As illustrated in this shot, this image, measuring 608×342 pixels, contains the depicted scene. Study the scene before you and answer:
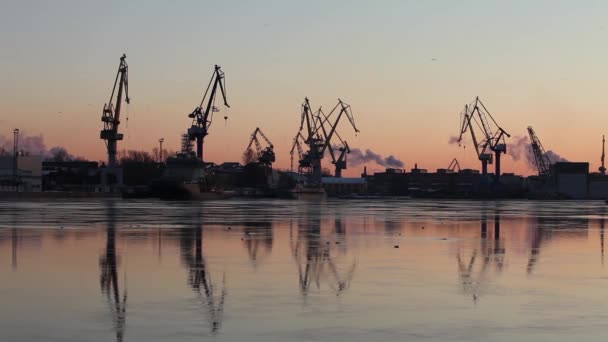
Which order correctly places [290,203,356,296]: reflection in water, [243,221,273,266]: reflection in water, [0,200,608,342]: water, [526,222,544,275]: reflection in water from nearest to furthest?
1. [0,200,608,342]: water
2. [290,203,356,296]: reflection in water
3. [526,222,544,275]: reflection in water
4. [243,221,273,266]: reflection in water

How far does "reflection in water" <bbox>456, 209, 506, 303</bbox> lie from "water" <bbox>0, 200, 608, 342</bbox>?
0.05m

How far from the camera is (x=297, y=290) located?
22453 millimetres

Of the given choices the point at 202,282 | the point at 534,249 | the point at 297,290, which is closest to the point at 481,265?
the point at 534,249

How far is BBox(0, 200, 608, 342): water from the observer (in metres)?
16.6

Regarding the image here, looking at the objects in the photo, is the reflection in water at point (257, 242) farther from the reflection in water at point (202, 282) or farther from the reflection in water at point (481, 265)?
the reflection in water at point (481, 265)

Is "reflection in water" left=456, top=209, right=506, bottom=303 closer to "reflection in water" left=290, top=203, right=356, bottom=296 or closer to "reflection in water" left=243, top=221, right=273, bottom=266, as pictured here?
"reflection in water" left=290, top=203, right=356, bottom=296

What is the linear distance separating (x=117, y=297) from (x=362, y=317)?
5.72 m

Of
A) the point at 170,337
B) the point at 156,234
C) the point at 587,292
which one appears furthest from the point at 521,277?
the point at 156,234

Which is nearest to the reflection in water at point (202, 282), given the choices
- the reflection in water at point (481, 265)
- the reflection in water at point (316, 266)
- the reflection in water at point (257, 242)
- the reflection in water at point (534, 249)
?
the reflection in water at point (257, 242)

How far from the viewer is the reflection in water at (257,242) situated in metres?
33.4

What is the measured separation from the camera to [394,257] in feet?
108

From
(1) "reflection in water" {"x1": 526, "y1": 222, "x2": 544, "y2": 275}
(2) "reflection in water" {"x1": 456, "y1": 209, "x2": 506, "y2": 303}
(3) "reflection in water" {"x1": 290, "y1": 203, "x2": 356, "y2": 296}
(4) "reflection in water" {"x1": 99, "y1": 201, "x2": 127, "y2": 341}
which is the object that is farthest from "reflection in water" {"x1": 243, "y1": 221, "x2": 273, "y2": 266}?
(1) "reflection in water" {"x1": 526, "y1": 222, "x2": 544, "y2": 275}

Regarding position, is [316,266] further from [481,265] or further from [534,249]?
[534,249]

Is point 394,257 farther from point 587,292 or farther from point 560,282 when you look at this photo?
point 587,292
